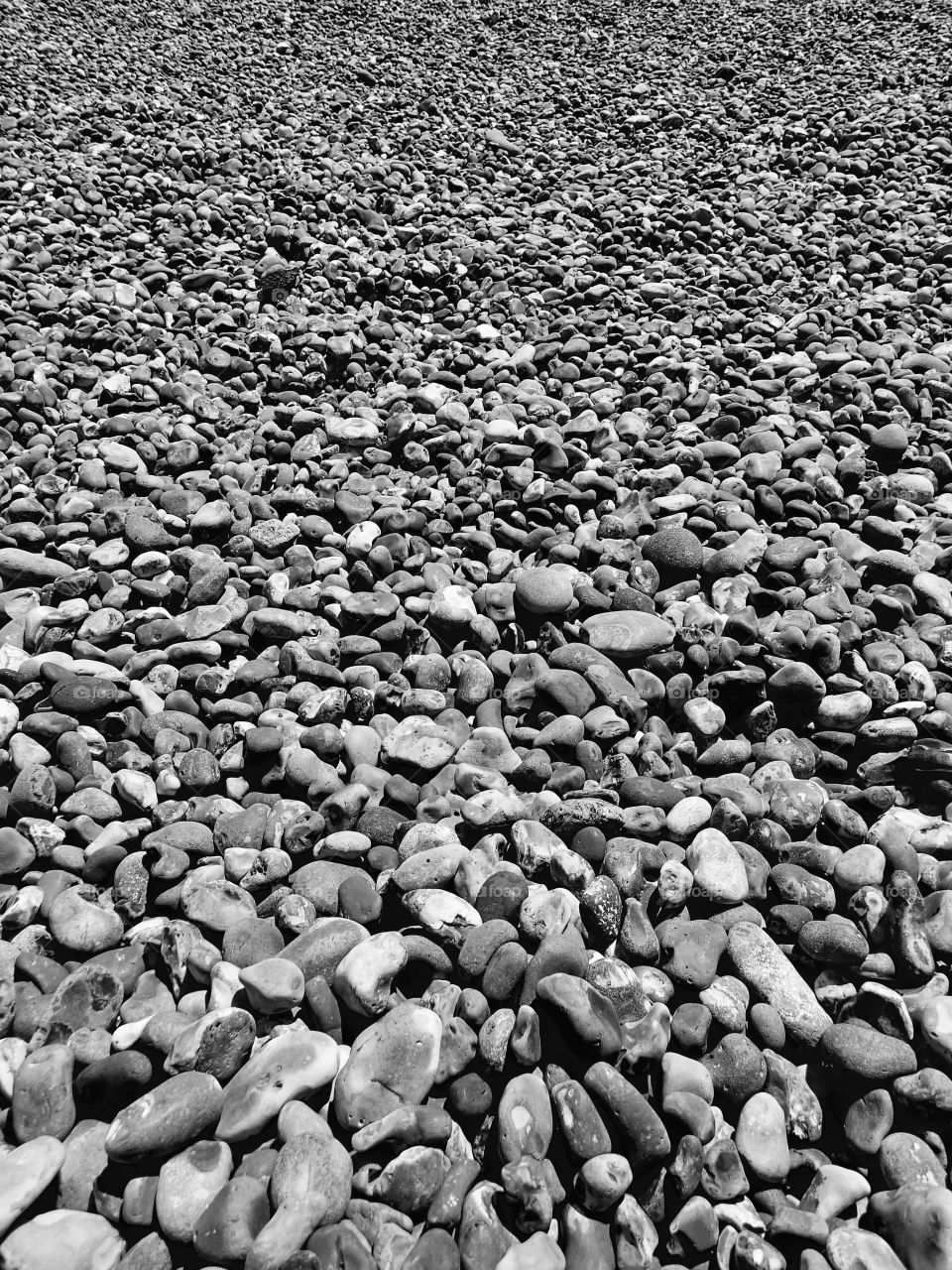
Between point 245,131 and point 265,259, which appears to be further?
point 245,131

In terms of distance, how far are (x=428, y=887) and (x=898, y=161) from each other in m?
4.18

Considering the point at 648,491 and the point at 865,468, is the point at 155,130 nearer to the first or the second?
the point at 648,491

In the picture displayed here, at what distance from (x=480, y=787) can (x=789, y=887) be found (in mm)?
573

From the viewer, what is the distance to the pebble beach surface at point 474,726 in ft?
3.61

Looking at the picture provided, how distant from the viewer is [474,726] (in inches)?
69.2

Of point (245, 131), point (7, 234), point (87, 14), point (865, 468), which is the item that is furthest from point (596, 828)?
point (87, 14)

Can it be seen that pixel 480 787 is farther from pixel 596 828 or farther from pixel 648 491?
pixel 648 491

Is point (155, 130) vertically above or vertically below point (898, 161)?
below

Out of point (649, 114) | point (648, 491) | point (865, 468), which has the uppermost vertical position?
point (649, 114)

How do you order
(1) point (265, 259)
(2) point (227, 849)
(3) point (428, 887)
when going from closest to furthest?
(3) point (428, 887) → (2) point (227, 849) → (1) point (265, 259)

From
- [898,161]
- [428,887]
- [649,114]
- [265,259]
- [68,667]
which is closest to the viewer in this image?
[428,887]

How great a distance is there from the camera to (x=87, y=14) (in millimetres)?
5531

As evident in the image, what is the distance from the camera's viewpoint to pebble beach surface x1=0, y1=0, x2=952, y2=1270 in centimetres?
110

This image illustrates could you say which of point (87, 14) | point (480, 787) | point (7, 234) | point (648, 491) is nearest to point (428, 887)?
point (480, 787)
